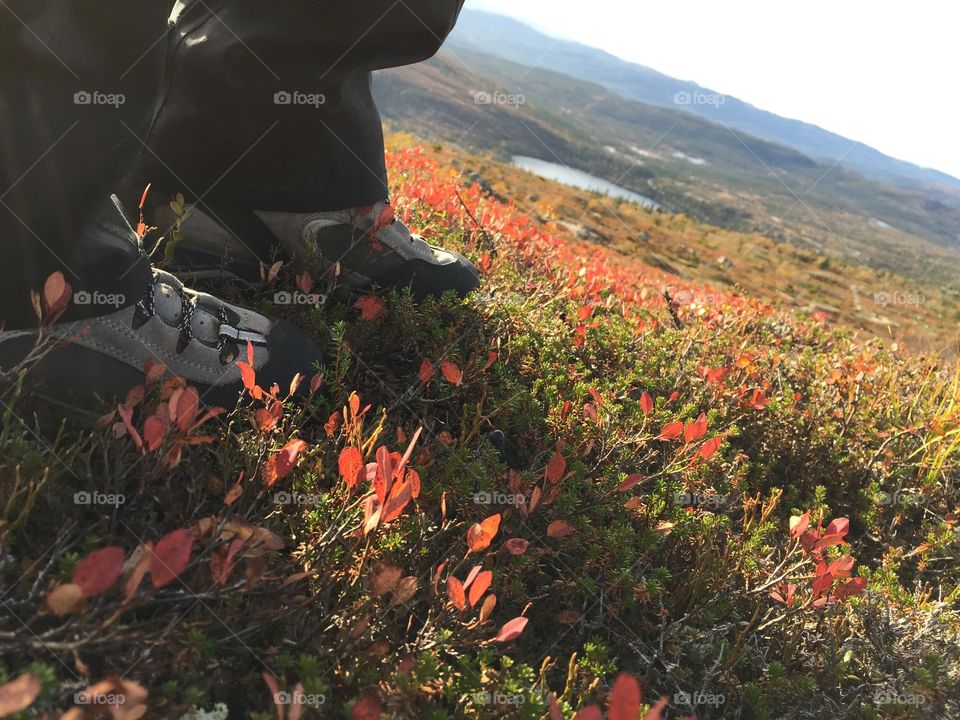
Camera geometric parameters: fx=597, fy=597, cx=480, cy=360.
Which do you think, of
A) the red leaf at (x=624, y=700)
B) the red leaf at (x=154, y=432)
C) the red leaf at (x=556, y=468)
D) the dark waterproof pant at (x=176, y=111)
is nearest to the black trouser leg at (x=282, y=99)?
the dark waterproof pant at (x=176, y=111)

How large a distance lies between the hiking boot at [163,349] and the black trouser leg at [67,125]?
9cm

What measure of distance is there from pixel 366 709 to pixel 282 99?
7.16ft

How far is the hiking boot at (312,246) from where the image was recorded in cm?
272

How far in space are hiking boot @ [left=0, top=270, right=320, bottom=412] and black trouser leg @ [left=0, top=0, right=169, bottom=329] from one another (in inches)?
3.5

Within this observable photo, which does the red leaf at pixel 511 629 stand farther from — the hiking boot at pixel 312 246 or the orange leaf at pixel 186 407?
the hiking boot at pixel 312 246

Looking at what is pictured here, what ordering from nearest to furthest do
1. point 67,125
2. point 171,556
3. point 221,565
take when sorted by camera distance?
point 171,556 → point 221,565 → point 67,125

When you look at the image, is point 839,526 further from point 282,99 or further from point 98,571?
point 282,99

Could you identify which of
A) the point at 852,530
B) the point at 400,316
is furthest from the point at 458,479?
the point at 852,530

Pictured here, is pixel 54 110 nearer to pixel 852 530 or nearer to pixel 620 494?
pixel 620 494

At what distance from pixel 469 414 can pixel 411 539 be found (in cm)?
80

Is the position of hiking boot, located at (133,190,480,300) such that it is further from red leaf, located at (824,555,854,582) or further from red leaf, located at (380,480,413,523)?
red leaf, located at (824,555,854,582)

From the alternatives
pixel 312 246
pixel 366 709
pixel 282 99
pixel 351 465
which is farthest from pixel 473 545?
pixel 282 99

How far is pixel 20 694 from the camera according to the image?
81 centimetres

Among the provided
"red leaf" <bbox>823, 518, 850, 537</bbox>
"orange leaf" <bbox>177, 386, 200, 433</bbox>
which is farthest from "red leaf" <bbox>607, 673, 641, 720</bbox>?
"red leaf" <bbox>823, 518, 850, 537</bbox>
